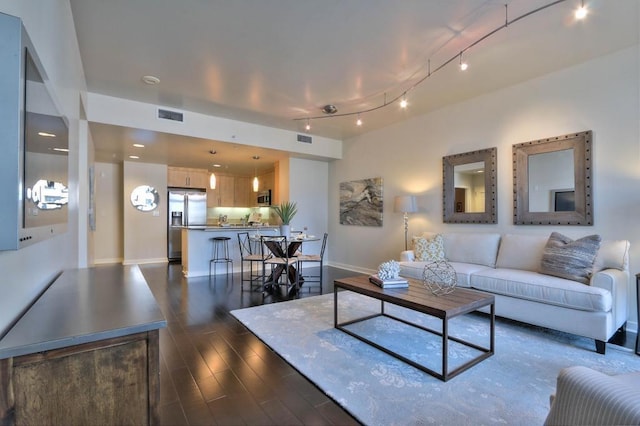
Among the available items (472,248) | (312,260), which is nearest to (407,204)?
(472,248)

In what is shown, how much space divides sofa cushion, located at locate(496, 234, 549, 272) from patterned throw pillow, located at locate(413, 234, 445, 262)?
74 cm

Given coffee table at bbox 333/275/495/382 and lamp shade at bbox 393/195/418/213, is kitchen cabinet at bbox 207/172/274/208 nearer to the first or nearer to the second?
lamp shade at bbox 393/195/418/213

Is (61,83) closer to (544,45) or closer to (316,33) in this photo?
(316,33)

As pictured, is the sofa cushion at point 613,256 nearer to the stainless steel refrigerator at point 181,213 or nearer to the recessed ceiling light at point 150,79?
the recessed ceiling light at point 150,79

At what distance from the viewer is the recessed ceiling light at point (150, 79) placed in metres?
3.67

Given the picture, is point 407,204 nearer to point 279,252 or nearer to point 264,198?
point 279,252

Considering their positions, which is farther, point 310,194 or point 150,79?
point 310,194

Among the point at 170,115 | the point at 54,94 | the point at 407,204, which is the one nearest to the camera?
the point at 54,94

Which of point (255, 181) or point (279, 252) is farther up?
point (255, 181)

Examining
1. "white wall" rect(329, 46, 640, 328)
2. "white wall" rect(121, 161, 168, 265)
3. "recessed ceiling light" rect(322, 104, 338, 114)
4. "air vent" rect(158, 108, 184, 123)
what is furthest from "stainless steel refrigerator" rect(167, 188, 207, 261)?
"recessed ceiling light" rect(322, 104, 338, 114)

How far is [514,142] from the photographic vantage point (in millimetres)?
3979

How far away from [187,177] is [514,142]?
24.5ft

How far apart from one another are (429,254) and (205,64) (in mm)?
3795


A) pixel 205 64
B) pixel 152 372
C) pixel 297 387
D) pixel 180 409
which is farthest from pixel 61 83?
pixel 297 387
